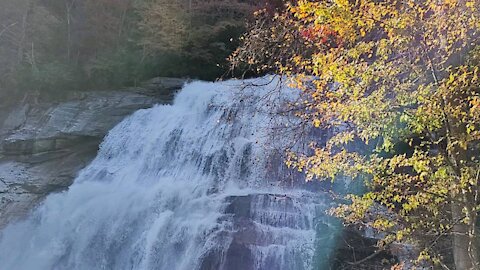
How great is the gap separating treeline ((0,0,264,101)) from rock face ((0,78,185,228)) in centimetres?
101

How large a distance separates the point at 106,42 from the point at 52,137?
4795 mm

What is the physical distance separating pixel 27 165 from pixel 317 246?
832 centimetres

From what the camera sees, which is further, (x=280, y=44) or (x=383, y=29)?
(x=280, y=44)

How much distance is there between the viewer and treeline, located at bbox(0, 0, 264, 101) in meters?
14.8

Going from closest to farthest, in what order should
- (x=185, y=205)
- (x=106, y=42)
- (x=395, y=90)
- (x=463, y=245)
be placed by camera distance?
(x=395, y=90) < (x=463, y=245) < (x=185, y=205) < (x=106, y=42)

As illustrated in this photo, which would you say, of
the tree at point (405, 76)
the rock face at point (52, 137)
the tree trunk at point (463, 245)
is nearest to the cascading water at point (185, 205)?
the rock face at point (52, 137)

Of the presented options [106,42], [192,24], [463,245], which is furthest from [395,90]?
[192,24]

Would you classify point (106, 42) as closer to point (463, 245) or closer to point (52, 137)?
point (52, 137)

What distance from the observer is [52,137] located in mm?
12555

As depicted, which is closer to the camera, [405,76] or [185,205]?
[405,76]

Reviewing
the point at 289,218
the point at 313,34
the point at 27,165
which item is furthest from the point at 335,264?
the point at 27,165

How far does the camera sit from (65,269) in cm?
973

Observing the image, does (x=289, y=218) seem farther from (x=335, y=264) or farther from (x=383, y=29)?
(x=383, y=29)

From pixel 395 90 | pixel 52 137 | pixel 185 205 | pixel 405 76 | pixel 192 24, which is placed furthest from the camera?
pixel 192 24
